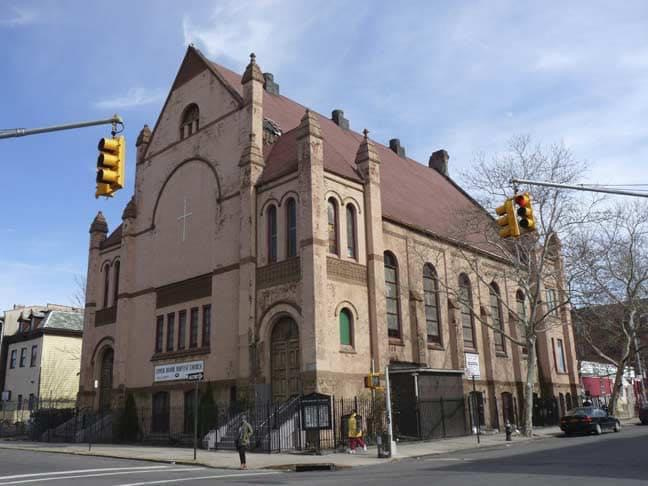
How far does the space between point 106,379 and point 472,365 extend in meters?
22.1

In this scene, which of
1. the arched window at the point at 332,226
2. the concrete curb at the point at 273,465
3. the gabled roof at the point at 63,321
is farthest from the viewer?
the gabled roof at the point at 63,321

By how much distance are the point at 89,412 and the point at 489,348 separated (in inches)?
918

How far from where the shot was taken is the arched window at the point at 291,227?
27.4 meters

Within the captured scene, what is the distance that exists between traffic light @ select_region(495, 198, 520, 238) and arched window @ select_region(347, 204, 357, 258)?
46.9 ft

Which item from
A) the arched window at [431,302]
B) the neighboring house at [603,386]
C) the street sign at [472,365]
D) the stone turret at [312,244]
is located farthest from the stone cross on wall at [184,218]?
the neighboring house at [603,386]

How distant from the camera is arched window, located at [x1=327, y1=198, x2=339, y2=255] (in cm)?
2709

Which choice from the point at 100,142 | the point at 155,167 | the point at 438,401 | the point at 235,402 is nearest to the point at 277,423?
the point at 235,402

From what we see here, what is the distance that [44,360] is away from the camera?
5253cm

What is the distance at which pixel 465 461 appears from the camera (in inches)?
699

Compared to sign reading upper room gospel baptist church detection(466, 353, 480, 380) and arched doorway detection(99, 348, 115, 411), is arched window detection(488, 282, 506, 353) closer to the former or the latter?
sign reading upper room gospel baptist church detection(466, 353, 480, 380)

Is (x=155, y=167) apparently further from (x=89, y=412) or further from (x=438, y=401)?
(x=438, y=401)

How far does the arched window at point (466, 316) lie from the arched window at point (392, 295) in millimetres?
5866

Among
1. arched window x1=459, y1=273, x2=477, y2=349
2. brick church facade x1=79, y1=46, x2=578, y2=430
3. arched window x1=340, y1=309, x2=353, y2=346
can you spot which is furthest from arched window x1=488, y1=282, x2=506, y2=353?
arched window x1=340, y1=309, x2=353, y2=346

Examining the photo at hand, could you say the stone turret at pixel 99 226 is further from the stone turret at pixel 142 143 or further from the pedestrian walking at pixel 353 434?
the pedestrian walking at pixel 353 434
